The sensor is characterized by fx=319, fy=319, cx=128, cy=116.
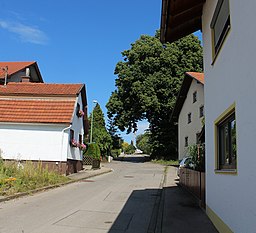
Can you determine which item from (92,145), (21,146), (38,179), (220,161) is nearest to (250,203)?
(220,161)

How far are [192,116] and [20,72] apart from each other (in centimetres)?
1832

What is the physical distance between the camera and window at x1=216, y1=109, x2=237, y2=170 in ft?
20.8

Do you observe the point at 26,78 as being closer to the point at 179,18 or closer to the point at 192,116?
the point at 192,116

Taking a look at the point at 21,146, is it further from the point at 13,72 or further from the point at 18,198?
the point at 13,72

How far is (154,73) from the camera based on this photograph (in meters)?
42.0

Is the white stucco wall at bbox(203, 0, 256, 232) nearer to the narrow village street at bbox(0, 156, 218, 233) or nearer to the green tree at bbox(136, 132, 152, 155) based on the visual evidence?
the narrow village street at bbox(0, 156, 218, 233)

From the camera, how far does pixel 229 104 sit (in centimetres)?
619

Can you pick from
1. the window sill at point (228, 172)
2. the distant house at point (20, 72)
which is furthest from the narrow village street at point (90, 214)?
the distant house at point (20, 72)

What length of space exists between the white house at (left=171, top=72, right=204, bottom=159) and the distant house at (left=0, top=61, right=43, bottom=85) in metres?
15.4

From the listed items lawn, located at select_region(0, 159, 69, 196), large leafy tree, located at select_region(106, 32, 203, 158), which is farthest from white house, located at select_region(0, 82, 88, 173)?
large leafy tree, located at select_region(106, 32, 203, 158)

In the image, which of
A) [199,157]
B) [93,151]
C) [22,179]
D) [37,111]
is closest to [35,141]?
[37,111]

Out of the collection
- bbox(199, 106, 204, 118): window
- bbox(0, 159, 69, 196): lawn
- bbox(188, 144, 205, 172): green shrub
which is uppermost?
bbox(199, 106, 204, 118): window

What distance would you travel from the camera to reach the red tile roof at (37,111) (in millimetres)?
20359

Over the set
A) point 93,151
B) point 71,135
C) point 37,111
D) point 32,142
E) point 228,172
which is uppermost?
point 37,111
